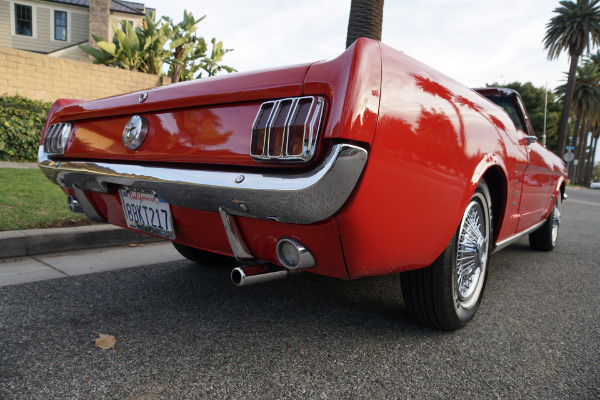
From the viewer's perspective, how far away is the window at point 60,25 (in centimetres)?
2100

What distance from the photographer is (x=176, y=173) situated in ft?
5.94

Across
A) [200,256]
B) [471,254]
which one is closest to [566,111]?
[471,254]

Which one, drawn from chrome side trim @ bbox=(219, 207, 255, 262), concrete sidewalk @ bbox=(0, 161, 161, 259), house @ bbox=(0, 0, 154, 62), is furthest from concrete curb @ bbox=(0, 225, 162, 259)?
house @ bbox=(0, 0, 154, 62)

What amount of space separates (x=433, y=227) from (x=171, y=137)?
1165 millimetres

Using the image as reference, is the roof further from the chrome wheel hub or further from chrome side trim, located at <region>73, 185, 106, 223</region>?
the chrome wheel hub

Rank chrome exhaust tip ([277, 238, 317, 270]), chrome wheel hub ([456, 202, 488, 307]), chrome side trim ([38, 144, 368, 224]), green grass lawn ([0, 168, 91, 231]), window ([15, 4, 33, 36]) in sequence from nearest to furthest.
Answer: chrome side trim ([38, 144, 368, 224]) → chrome exhaust tip ([277, 238, 317, 270]) → chrome wheel hub ([456, 202, 488, 307]) → green grass lawn ([0, 168, 91, 231]) → window ([15, 4, 33, 36])

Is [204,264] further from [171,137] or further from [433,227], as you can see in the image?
[433,227]

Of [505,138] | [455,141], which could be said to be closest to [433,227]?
[455,141]

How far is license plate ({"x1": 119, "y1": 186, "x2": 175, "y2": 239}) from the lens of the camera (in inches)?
78.5

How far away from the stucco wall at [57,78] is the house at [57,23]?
10.3 meters

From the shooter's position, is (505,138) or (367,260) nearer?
(367,260)

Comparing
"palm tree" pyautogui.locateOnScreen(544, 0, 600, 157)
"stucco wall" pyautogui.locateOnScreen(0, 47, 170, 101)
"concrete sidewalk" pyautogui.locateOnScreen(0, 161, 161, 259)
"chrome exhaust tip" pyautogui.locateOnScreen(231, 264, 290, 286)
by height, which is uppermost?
"palm tree" pyautogui.locateOnScreen(544, 0, 600, 157)

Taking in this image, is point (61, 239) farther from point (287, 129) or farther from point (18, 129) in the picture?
point (18, 129)

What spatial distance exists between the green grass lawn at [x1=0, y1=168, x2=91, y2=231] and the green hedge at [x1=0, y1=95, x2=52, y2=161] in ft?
9.47
